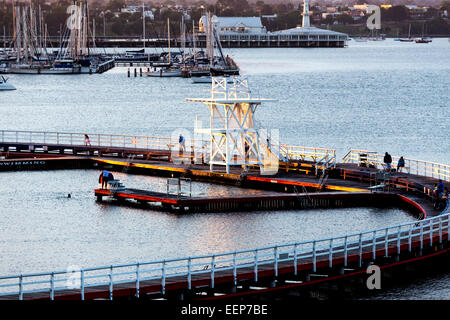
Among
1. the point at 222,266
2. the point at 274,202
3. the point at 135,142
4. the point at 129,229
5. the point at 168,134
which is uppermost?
the point at 135,142

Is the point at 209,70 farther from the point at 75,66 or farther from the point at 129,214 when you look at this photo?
the point at 129,214

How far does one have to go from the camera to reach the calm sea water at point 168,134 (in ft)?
141

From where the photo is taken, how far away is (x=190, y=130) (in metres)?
96.4

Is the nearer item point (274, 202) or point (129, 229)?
point (129, 229)

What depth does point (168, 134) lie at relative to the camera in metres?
93.2

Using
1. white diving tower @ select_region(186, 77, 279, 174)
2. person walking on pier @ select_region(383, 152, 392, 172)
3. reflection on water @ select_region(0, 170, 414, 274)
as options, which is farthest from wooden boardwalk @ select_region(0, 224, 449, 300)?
white diving tower @ select_region(186, 77, 279, 174)

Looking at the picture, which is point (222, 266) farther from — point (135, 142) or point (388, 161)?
point (135, 142)

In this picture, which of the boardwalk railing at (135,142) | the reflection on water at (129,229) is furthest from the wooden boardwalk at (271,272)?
the boardwalk railing at (135,142)
